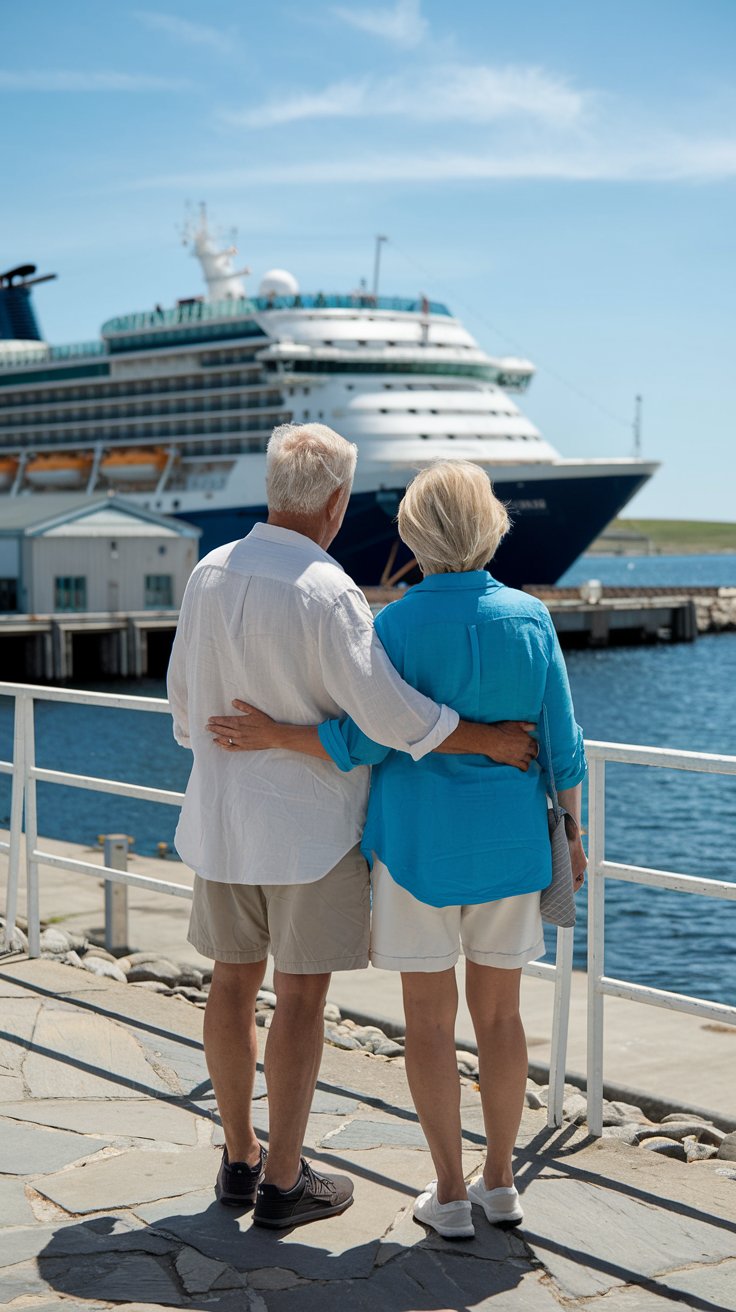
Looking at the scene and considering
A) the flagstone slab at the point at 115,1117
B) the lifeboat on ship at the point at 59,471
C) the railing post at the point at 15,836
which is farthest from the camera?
the lifeboat on ship at the point at 59,471

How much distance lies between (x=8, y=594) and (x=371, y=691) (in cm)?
3497

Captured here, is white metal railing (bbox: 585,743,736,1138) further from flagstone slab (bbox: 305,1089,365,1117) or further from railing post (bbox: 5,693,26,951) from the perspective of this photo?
railing post (bbox: 5,693,26,951)

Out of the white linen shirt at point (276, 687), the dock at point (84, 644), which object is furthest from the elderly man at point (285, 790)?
the dock at point (84, 644)

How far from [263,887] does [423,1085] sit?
0.49m

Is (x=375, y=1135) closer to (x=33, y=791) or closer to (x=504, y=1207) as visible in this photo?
(x=504, y=1207)

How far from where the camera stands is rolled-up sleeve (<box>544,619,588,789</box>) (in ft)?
8.98

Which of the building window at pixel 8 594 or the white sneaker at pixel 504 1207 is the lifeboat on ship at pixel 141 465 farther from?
the white sneaker at pixel 504 1207

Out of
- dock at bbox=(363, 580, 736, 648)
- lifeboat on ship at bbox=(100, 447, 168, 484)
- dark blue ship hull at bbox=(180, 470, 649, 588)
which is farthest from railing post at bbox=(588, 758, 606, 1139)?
lifeboat on ship at bbox=(100, 447, 168, 484)

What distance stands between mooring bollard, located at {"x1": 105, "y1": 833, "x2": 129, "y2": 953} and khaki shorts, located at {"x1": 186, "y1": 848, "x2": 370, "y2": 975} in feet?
10.7

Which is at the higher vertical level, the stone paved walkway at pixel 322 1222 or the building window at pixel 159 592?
the stone paved walkway at pixel 322 1222

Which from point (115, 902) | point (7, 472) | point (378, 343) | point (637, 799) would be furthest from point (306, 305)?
point (115, 902)

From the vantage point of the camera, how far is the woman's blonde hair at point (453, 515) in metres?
2.69

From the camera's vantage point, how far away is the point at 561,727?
9.00 feet

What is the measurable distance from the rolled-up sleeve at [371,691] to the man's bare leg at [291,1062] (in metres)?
0.47
